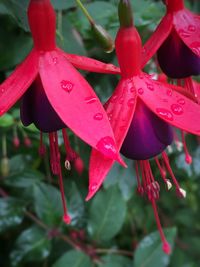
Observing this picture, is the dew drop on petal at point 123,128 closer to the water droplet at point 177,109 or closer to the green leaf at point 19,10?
the water droplet at point 177,109

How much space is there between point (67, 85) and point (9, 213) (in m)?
0.82

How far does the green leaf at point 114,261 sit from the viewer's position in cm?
146

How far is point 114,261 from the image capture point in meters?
1.50

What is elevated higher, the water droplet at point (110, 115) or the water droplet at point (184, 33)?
the water droplet at point (184, 33)

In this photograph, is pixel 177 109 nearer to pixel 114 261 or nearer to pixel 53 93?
pixel 53 93

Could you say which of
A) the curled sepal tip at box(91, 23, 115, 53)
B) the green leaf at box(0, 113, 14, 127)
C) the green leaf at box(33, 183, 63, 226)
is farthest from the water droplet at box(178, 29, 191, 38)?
the green leaf at box(33, 183, 63, 226)

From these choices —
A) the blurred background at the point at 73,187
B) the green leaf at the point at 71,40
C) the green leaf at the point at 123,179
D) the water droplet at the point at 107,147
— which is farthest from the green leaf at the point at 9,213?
the water droplet at the point at 107,147

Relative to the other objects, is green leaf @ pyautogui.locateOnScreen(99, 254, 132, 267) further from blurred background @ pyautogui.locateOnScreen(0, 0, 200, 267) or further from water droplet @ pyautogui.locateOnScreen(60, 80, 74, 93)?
water droplet @ pyautogui.locateOnScreen(60, 80, 74, 93)

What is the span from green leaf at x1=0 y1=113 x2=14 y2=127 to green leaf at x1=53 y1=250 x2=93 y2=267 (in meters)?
0.37

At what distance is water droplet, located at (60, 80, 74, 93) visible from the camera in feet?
2.44

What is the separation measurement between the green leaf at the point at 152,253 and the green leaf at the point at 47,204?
0.25m

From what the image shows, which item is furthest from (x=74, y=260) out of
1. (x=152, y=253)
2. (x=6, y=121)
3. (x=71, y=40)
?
(x=71, y=40)

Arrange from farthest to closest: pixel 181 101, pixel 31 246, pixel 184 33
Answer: pixel 31 246 < pixel 184 33 < pixel 181 101

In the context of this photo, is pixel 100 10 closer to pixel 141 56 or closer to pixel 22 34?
pixel 22 34
